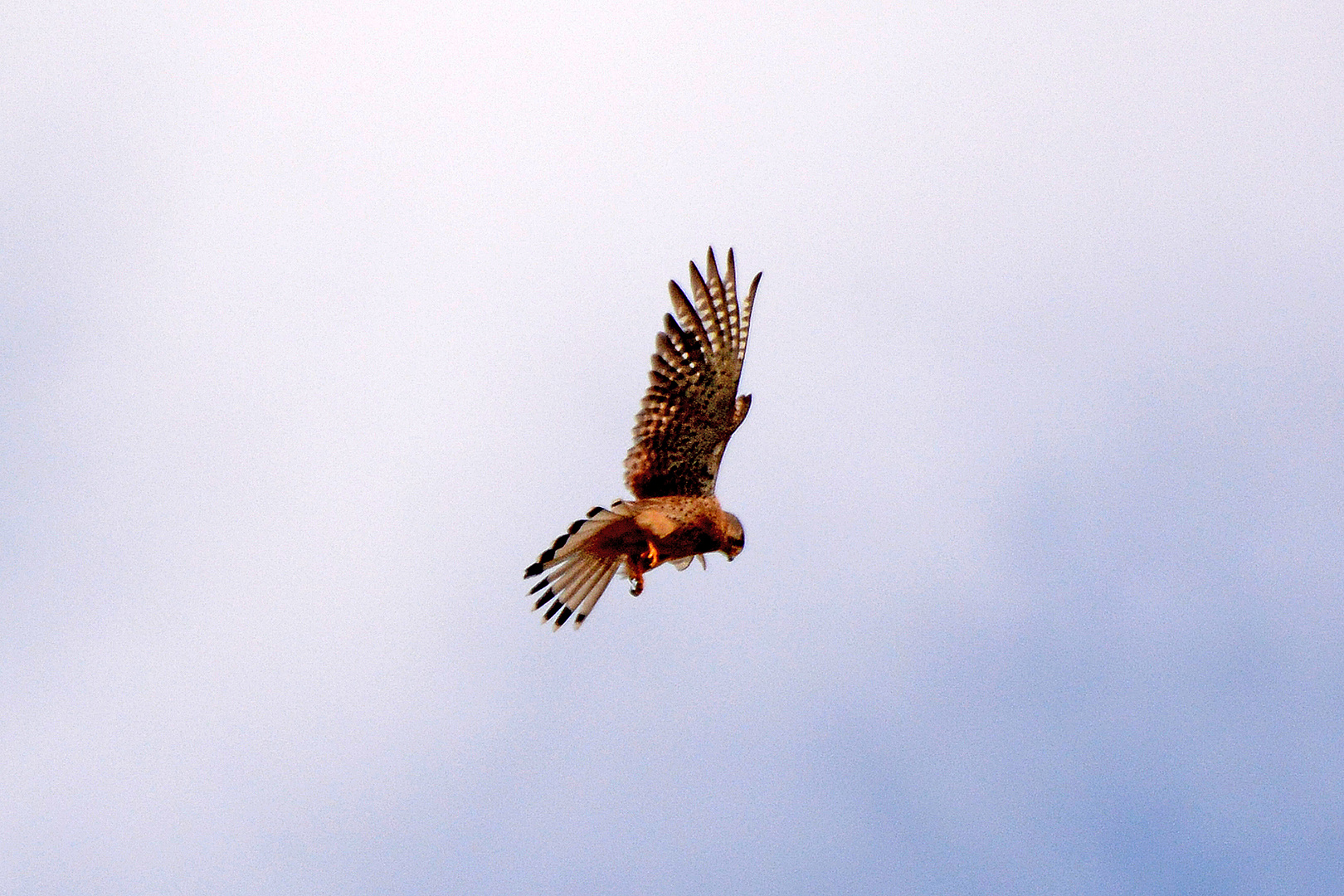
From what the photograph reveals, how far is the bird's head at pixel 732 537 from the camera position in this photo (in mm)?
13195

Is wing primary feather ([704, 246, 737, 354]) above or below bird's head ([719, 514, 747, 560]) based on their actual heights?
above

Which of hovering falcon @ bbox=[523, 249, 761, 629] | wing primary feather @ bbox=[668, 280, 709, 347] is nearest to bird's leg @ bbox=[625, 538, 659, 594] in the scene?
hovering falcon @ bbox=[523, 249, 761, 629]

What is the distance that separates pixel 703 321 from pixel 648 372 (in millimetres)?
751

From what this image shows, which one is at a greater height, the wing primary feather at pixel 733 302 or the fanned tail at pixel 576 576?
the wing primary feather at pixel 733 302

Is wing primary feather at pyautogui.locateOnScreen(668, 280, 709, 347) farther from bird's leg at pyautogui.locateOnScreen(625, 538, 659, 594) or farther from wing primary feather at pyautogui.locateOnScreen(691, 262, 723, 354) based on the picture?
bird's leg at pyautogui.locateOnScreen(625, 538, 659, 594)

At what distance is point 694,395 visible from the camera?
45.2 ft

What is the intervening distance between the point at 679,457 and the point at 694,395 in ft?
2.07

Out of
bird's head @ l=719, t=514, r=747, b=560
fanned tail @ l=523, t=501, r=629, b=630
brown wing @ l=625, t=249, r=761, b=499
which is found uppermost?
brown wing @ l=625, t=249, r=761, b=499

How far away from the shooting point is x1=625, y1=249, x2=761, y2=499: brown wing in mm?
13594

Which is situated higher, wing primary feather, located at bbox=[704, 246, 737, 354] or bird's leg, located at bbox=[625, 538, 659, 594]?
wing primary feather, located at bbox=[704, 246, 737, 354]

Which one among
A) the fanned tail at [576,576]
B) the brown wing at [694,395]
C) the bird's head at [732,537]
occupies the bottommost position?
the fanned tail at [576,576]

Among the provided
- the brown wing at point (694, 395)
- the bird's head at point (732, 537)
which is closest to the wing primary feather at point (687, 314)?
the brown wing at point (694, 395)

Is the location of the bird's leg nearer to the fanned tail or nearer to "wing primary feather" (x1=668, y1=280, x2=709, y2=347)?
the fanned tail

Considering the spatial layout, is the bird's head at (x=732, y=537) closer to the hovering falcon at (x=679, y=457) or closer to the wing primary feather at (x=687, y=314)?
the hovering falcon at (x=679, y=457)
